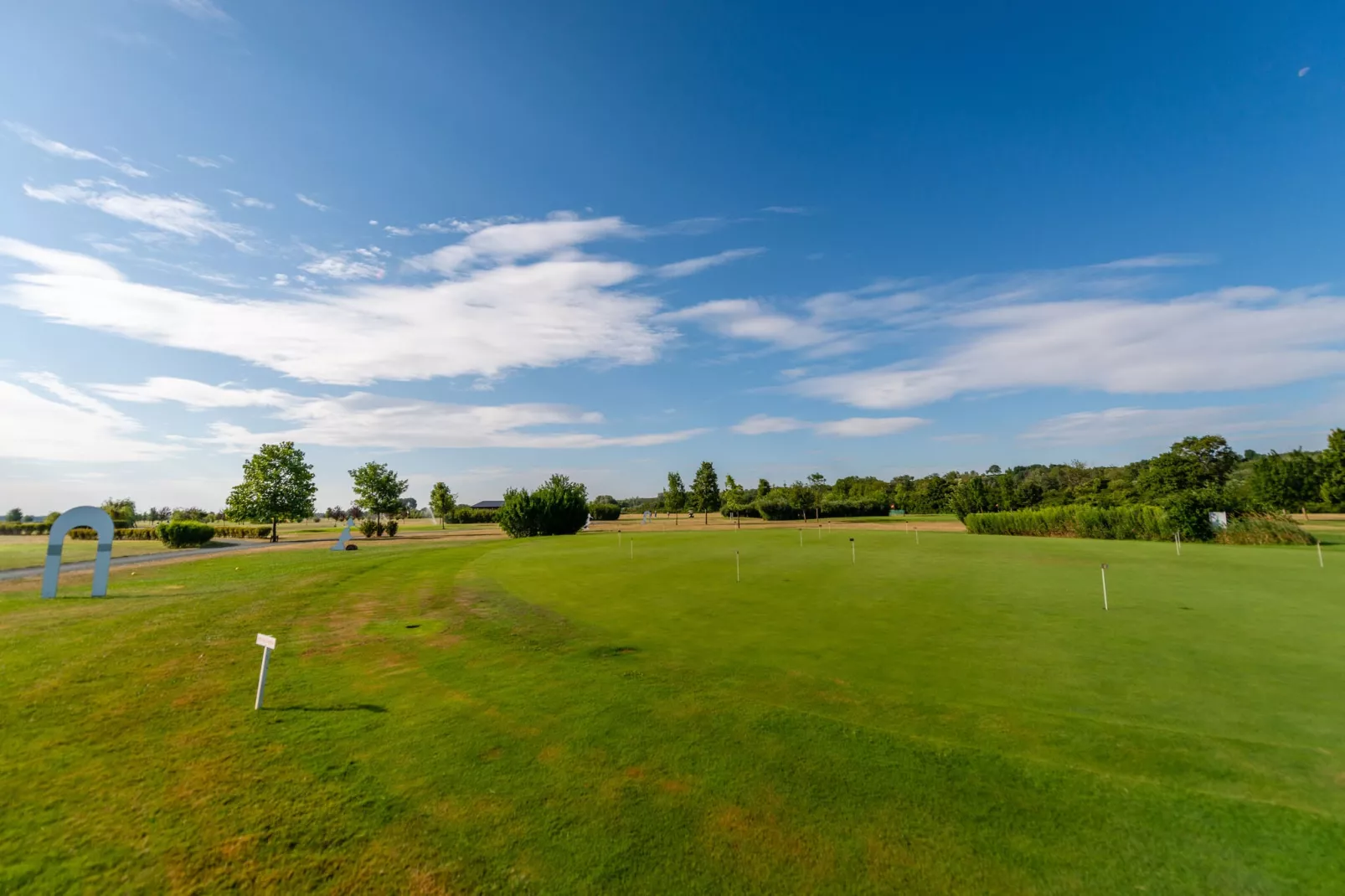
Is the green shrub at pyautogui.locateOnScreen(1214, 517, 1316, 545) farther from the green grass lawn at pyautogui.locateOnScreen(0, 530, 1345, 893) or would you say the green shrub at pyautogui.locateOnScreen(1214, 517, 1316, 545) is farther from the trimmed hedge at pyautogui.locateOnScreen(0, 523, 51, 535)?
the trimmed hedge at pyautogui.locateOnScreen(0, 523, 51, 535)

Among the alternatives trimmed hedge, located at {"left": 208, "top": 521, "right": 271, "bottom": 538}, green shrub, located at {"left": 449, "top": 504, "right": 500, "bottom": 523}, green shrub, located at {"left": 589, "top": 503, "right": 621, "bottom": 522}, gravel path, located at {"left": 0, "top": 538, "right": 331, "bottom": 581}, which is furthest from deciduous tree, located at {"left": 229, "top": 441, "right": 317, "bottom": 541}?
green shrub, located at {"left": 589, "top": 503, "right": 621, "bottom": 522}

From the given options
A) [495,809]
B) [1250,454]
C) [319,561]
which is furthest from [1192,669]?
[1250,454]

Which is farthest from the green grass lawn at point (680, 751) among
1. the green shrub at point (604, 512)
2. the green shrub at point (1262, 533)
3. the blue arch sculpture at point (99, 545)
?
the green shrub at point (604, 512)

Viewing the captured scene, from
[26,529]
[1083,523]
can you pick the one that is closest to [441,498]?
[26,529]

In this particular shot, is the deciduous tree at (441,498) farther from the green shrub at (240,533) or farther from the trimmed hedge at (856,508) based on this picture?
the trimmed hedge at (856,508)

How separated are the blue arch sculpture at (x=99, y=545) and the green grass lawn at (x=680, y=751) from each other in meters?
2.76

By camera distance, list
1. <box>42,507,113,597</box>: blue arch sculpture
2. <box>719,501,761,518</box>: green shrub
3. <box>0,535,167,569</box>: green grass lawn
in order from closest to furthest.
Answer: <box>42,507,113,597</box>: blue arch sculpture → <box>0,535,167,569</box>: green grass lawn → <box>719,501,761,518</box>: green shrub

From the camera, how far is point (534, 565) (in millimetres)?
29094

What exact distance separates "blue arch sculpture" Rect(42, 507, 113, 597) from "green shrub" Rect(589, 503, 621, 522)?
84784mm

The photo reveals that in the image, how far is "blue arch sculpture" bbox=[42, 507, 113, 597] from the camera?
18.2 meters

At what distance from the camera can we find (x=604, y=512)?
10612 cm

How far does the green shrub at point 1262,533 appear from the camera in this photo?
37.1 metres

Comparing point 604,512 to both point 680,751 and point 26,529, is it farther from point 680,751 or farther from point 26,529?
point 680,751

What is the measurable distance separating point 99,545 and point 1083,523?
63.2 meters
